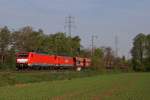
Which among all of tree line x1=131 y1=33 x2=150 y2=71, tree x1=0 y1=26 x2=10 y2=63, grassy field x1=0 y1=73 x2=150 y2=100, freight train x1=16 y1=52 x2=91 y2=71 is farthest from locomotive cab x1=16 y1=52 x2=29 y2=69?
tree line x1=131 y1=33 x2=150 y2=71

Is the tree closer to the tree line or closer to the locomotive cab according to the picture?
the locomotive cab

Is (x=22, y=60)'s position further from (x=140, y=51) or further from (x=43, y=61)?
(x=140, y=51)

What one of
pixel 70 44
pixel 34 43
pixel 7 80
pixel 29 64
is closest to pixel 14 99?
pixel 7 80

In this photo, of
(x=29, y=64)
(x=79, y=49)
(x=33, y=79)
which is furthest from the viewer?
(x=79, y=49)

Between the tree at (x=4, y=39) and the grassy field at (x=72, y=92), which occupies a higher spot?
the tree at (x=4, y=39)

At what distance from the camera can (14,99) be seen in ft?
74.7

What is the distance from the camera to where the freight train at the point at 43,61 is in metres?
59.9

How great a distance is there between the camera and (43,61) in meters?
64.5

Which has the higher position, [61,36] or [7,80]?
[61,36]

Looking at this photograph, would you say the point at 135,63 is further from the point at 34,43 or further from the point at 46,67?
the point at 46,67

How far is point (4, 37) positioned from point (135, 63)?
7287cm

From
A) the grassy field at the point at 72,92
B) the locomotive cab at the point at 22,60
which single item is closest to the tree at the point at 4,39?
the locomotive cab at the point at 22,60

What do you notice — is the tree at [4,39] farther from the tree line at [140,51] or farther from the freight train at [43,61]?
the tree line at [140,51]

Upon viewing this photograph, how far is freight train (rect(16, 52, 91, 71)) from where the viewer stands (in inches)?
2360
